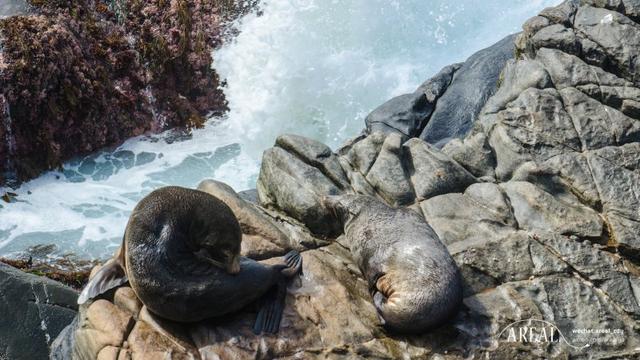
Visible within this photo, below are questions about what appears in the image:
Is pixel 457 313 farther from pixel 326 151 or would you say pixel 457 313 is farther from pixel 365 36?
pixel 365 36

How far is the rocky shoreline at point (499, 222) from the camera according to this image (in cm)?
629

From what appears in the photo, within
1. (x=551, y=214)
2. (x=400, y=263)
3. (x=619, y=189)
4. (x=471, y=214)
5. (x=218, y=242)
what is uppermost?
(x=218, y=242)

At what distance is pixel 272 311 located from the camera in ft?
20.9

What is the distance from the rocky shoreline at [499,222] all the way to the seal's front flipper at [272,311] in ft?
0.33

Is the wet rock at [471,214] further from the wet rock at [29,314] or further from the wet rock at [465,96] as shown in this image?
the wet rock at [29,314]

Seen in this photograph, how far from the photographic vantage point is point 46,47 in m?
13.2

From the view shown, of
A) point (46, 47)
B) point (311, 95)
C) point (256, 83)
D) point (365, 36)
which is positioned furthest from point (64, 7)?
point (365, 36)

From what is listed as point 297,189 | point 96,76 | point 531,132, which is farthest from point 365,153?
point 96,76

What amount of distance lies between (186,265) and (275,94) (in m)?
10.9

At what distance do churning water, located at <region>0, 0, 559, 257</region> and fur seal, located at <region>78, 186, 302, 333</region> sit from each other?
590cm

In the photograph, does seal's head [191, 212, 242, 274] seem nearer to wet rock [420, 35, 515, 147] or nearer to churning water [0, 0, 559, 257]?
churning water [0, 0, 559, 257]

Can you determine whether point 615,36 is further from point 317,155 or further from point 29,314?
point 29,314

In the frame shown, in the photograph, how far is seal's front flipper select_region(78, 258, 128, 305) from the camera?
20.4 ft

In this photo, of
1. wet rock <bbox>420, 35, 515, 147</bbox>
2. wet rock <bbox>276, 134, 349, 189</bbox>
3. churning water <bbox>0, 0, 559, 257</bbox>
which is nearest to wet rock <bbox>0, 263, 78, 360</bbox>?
churning water <bbox>0, 0, 559, 257</bbox>
